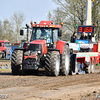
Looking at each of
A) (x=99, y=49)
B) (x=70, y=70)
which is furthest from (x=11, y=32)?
(x=70, y=70)

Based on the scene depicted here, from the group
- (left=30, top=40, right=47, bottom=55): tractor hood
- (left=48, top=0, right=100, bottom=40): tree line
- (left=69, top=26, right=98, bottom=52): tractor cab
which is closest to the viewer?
(left=30, top=40, right=47, bottom=55): tractor hood

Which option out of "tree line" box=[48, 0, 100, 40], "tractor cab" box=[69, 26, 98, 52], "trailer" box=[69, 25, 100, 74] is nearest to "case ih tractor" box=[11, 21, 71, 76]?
"trailer" box=[69, 25, 100, 74]

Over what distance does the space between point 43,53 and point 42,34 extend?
113 cm

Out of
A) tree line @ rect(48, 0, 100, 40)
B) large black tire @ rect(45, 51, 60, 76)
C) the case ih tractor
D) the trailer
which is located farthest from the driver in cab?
tree line @ rect(48, 0, 100, 40)

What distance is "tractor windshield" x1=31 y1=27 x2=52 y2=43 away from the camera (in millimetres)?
12781

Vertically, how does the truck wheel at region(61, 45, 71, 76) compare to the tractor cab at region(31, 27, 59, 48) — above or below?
below

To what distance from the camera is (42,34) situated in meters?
13.0

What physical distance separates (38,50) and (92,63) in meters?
5.72

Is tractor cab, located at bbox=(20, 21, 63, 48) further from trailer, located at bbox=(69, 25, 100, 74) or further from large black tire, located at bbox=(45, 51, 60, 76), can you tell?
trailer, located at bbox=(69, 25, 100, 74)

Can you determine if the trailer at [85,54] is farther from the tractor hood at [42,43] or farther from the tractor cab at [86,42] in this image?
the tractor hood at [42,43]

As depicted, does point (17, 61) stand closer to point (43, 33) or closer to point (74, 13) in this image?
point (43, 33)

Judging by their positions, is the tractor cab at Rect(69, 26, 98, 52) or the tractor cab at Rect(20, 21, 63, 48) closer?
the tractor cab at Rect(20, 21, 63, 48)

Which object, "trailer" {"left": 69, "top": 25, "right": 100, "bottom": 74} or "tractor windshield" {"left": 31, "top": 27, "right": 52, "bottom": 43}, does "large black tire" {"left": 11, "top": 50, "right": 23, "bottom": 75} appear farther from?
"trailer" {"left": 69, "top": 25, "right": 100, "bottom": 74}

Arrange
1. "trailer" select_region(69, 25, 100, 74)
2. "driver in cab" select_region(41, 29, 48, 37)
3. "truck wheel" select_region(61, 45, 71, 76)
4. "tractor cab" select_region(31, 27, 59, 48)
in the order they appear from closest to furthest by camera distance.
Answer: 1. "truck wheel" select_region(61, 45, 71, 76)
2. "tractor cab" select_region(31, 27, 59, 48)
3. "driver in cab" select_region(41, 29, 48, 37)
4. "trailer" select_region(69, 25, 100, 74)
